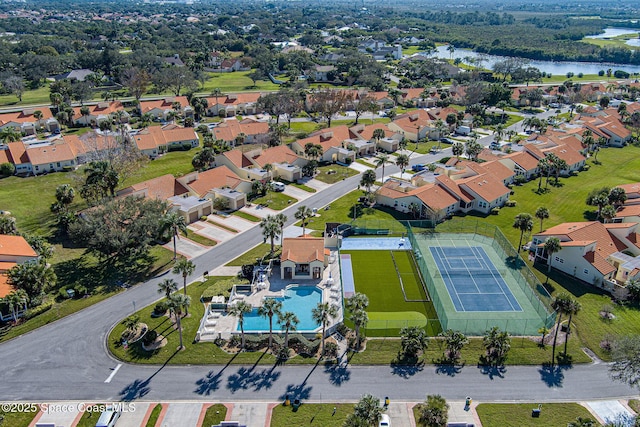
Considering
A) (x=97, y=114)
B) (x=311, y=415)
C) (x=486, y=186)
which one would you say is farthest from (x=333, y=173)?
(x=97, y=114)

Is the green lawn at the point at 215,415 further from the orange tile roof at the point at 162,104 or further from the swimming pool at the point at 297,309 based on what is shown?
the orange tile roof at the point at 162,104

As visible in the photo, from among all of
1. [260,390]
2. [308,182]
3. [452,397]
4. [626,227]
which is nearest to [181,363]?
[260,390]

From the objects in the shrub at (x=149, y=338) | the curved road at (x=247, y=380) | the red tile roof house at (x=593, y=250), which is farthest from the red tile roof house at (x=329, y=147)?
the curved road at (x=247, y=380)

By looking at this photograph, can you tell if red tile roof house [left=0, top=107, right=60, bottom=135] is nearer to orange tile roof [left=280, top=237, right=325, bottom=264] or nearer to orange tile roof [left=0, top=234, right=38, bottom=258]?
orange tile roof [left=0, top=234, right=38, bottom=258]

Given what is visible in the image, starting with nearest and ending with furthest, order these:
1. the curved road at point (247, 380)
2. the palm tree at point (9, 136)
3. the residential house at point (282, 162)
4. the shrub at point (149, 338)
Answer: the curved road at point (247, 380)
the shrub at point (149, 338)
the residential house at point (282, 162)
the palm tree at point (9, 136)

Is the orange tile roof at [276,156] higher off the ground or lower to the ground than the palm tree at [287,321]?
higher

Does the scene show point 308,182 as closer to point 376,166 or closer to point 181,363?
point 376,166

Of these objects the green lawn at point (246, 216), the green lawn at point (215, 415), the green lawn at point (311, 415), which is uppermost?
the green lawn at point (246, 216)
